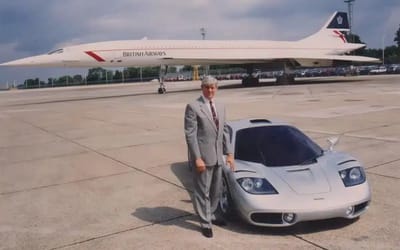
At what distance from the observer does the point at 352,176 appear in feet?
16.6

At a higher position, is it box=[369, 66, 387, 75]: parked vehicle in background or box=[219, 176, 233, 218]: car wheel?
box=[369, 66, 387, 75]: parked vehicle in background

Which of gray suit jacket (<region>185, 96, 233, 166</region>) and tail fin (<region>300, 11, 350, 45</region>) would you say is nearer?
gray suit jacket (<region>185, 96, 233, 166</region>)

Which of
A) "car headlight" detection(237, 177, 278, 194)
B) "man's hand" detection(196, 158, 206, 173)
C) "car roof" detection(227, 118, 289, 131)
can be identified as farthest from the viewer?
"car roof" detection(227, 118, 289, 131)

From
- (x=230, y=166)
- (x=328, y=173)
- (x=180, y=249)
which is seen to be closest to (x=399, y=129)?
(x=328, y=173)

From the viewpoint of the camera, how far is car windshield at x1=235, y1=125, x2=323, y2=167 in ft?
18.0

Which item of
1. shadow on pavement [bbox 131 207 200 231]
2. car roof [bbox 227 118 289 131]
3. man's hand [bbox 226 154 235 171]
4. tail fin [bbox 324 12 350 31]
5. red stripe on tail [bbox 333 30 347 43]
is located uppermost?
tail fin [bbox 324 12 350 31]

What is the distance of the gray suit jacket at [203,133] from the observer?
4.57m

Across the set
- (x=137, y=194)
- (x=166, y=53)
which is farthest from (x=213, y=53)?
(x=137, y=194)

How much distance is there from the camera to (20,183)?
7.64 m

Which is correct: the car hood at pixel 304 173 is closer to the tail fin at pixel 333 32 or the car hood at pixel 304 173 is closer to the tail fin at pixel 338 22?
the tail fin at pixel 333 32

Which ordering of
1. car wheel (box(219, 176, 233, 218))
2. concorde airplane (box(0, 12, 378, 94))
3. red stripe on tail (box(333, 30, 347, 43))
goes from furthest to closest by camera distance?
red stripe on tail (box(333, 30, 347, 43)) → concorde airplane (box(0, 12, 378, 94)) → car wheel (box(219, 176, 233, 218))

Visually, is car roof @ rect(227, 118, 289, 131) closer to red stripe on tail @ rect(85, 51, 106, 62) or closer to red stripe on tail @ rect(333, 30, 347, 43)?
red stripe on tail @ rect(85, 51, 106, 62)

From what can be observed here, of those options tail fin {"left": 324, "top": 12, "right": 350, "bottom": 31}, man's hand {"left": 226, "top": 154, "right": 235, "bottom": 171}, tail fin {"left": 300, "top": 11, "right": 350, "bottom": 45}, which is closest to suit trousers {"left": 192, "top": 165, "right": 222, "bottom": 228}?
man's hand {"left": 226, "top": 154, "right": 235, "bottom": 171}

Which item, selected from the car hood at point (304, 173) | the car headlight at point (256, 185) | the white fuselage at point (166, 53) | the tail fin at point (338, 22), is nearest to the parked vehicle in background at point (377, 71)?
the tail fin at point (338, 22)
